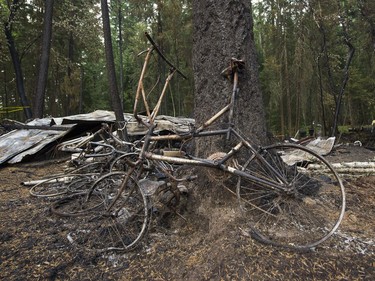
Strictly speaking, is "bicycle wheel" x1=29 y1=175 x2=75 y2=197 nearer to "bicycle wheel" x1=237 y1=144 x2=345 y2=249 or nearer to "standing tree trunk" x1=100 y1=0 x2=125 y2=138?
"bicycle wheel" x1=237 y1=144 x2=345 y2=249

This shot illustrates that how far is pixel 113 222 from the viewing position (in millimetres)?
3217

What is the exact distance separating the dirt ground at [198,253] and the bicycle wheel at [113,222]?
0.14 meters

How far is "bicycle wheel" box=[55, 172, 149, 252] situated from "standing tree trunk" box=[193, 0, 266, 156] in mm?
987

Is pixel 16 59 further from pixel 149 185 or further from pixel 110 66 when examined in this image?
pixel 149 185

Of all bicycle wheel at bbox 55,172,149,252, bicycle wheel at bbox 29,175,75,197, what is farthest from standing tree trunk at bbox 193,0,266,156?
bicycle wheel at bbox 29,175,75,197

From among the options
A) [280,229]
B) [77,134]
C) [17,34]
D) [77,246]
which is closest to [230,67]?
[280,229]

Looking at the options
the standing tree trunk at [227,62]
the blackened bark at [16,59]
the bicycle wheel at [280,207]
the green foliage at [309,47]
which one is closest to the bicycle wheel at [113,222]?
the standing tree trunk at [227,62]

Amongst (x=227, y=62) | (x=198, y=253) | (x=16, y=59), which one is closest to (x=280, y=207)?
(x=198, y=253)

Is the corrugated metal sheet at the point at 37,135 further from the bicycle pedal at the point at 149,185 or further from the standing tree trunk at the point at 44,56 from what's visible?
the bicycle pedal at the point at 149,185

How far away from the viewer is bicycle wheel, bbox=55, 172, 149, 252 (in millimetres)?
3018

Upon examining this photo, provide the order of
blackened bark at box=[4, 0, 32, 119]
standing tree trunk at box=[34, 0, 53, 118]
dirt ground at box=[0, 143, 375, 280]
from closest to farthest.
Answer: dirt ground at box=[0, 143, 375, 280] → standing tree trunk at box=[34, 0, 53, 118] → blackened bark at box=[4, 0, 32, 119]

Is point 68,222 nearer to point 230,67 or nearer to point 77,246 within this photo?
point 77,246

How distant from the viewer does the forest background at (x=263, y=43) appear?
1400cm

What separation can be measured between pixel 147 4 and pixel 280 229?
56.3 feet
